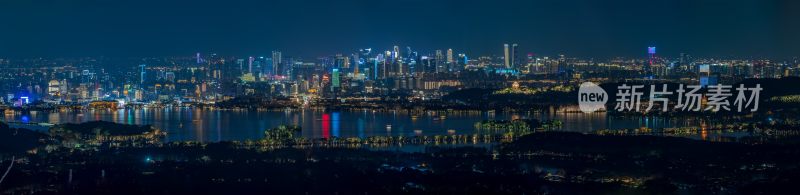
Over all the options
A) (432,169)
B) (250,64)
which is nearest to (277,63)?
(250,64)

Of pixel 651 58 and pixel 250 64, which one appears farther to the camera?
pixel 250 64

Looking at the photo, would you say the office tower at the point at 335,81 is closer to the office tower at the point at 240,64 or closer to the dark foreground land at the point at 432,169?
the office tower at the point at 240,64

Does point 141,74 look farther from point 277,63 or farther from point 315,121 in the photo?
point 315,121

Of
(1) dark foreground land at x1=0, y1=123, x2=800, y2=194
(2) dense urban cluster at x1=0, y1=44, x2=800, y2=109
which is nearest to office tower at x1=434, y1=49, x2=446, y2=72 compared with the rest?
(2) dense urban cluster at x1=0, y1=44, x2=800, y2=109

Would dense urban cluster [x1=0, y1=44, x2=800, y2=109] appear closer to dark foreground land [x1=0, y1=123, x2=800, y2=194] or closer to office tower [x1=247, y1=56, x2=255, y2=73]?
office tower [x1=247, y1=56, x2=255, y2=73]

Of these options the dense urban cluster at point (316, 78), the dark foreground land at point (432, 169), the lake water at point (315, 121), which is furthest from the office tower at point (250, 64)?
the dark foreground land at point (432, 169)

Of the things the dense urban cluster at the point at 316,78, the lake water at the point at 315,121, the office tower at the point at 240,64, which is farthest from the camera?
the office tower at the point at 240,64
